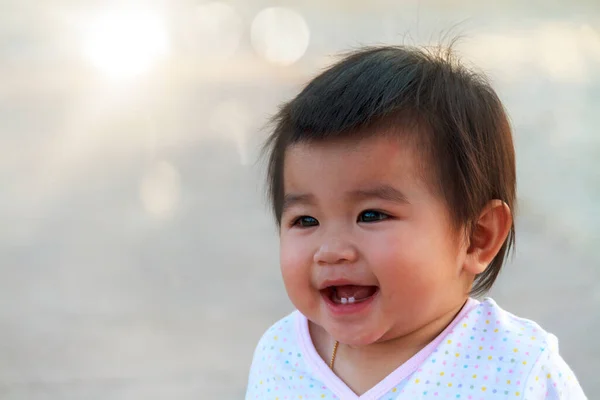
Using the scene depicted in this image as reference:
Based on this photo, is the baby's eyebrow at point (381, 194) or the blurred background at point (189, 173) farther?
the blurred background at point (189, 173)

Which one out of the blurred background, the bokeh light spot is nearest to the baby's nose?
the blurred background

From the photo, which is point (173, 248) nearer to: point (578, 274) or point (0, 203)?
point (0, 203)

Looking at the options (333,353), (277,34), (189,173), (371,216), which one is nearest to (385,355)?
(333,353)

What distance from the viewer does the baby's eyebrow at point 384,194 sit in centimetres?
77

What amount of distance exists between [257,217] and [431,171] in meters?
0.86

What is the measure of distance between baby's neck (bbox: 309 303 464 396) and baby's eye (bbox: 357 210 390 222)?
0.15 metres

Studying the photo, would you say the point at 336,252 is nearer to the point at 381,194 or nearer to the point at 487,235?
the point at 381,194

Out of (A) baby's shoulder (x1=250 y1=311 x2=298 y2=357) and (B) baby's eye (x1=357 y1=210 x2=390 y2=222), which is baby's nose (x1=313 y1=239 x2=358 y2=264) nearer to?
(B) baby's eye (x1=357 y1=210 x2=390 y2=222)

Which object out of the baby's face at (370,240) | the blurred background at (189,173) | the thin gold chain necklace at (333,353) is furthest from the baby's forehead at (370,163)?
the blurred background at (189,173)

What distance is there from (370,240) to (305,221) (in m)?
0.10

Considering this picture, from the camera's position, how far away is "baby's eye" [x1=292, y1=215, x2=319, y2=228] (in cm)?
83

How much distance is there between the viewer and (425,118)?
79 centimetres

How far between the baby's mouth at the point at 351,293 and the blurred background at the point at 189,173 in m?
0.74

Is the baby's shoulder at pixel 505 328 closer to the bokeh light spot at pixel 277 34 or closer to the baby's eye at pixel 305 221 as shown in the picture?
the baby's eye at pixel 305 221
